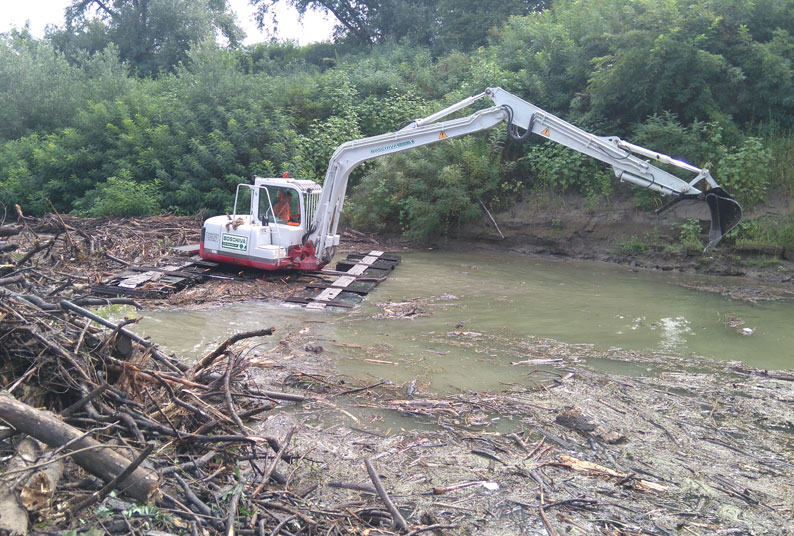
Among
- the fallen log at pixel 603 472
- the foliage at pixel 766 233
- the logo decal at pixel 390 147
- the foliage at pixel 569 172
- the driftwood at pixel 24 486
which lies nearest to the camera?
the driftwood at pixel 24 486

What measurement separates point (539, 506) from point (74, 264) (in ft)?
35.8

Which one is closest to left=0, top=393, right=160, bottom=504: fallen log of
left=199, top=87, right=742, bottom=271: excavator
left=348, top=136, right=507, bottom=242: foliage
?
left=199, top=87, right=742, bottom=271: excavator

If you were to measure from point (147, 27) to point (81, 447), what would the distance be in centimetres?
3550

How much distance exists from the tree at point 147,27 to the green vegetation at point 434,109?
6795 mm

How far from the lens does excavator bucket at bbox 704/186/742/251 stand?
10.3 metres

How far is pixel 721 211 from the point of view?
10.4 meters

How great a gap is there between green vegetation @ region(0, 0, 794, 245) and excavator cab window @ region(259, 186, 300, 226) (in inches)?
210

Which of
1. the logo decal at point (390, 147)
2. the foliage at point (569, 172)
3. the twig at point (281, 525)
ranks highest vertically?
the logo decal at point (390, 147)

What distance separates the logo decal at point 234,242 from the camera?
11.6 m

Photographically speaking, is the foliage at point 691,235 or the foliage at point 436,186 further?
the foliage at point 436,186

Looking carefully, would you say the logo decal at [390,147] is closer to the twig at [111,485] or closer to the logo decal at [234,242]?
the logo decal at [234,242]

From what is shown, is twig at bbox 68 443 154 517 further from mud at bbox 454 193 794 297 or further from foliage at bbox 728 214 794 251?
foliage at bbox 728 214 794 251

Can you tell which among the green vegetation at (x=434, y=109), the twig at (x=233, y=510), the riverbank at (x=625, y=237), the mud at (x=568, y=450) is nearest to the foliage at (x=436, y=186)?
the green vegetation at (x=434, y=109)

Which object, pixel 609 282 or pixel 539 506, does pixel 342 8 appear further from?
pixel 539 506
